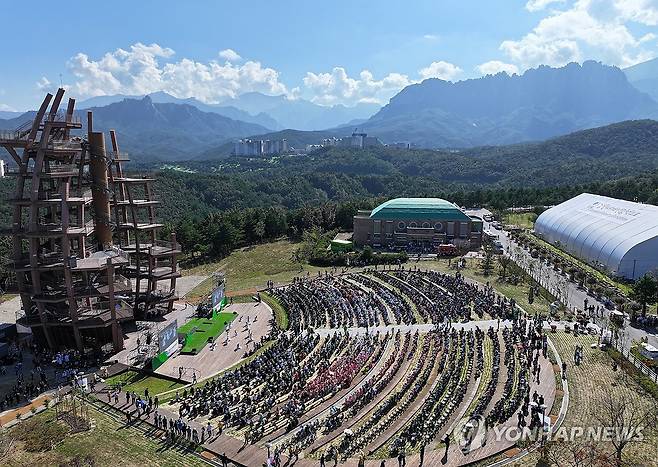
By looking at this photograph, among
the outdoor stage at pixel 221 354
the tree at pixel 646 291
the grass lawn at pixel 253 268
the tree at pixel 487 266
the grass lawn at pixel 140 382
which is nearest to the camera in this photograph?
the grass lawn at pixel 140 382

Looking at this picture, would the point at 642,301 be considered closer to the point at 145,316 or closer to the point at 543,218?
the point at 543,218

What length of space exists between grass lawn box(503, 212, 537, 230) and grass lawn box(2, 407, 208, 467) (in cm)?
8117

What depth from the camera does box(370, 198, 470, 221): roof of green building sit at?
7631 centimetres

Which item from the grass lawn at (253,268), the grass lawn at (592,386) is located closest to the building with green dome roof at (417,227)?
the grass lawn at (253,268)

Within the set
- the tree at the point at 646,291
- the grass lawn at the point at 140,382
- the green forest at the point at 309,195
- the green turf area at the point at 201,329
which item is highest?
the green forest at the point at 309,195

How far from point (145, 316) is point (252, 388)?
19517 millimetres

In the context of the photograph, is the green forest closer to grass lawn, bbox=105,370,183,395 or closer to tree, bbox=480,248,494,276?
grass lawn, bbox=105,370,183,395

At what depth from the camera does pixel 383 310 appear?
45844mm

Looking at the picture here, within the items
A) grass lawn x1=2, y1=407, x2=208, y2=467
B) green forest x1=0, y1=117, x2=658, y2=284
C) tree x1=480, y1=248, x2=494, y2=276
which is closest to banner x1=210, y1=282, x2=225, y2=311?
green forest x1=0, y1=117, x2=658, y2=284

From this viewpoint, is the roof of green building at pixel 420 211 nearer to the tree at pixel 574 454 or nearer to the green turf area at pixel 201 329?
the green turf area at pixel 201 329

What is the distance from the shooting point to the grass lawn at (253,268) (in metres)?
59.2

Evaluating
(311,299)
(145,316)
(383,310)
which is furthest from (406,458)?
(145,316)

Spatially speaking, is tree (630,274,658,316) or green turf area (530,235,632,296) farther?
green turf area (530,235,632,296)

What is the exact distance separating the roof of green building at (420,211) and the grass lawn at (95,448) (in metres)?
55.7
